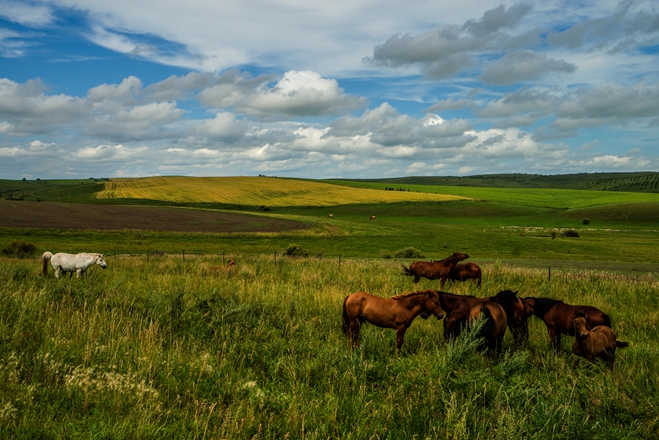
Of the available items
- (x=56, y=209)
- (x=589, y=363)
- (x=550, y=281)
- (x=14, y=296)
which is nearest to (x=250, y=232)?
(x=56, y=209)

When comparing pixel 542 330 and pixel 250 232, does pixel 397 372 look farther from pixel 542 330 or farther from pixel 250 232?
pixel 250 232

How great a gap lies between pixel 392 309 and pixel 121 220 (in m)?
62.4

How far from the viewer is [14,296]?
8672 millimetres

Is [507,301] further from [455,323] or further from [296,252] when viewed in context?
[296,252]

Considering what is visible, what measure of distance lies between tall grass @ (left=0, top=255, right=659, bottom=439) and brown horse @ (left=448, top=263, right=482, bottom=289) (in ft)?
23.3

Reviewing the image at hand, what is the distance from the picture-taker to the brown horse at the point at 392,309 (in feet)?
26.3

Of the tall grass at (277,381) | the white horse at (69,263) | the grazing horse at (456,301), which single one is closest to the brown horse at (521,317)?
the tall grass at (277,381)

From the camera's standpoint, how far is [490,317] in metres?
7.55

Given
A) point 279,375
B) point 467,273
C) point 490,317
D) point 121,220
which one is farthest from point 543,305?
point 121,220

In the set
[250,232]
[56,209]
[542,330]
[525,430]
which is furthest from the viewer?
[56,209]

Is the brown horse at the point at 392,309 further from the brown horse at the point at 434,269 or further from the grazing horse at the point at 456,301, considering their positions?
the brown horse at the point at 434,269

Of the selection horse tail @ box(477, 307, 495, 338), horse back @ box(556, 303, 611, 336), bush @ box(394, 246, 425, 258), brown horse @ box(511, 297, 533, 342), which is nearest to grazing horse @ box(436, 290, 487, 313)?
horse tail @ box(477, 307, 495, 338)

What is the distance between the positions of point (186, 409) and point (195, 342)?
2.66 metres

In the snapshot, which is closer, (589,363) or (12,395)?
(12,395)
